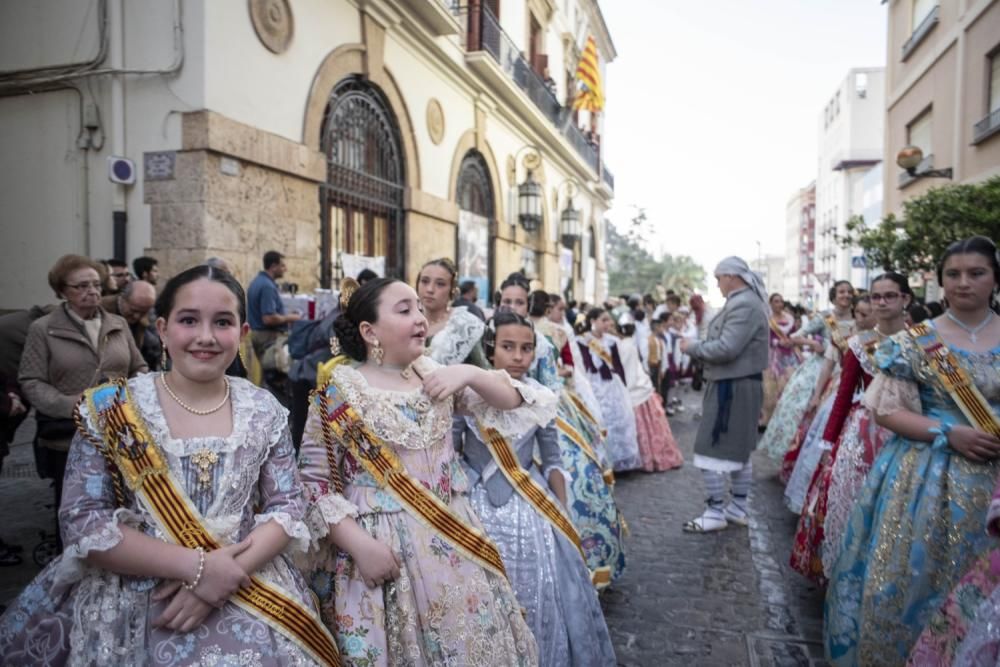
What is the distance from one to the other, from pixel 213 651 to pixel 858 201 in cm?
4625

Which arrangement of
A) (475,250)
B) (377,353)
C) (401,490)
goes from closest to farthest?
(401,490)
(377,353)
(475,250)

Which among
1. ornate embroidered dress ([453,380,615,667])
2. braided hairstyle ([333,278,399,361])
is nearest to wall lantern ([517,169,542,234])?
ornate embroidered dress ([453,380,615,667])

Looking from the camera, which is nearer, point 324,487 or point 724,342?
point 324,487

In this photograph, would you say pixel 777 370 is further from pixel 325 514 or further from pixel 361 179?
pixel 325 514

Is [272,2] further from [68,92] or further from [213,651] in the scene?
[213,651]

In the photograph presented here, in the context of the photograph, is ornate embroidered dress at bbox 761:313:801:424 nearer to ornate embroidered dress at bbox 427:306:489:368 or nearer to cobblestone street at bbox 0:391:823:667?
cobblestone street at bbox 0:391:823:667

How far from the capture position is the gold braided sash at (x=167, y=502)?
1.76 metres

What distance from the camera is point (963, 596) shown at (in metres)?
2.28

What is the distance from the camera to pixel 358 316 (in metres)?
2.34

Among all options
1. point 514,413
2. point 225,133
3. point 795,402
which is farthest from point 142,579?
point 795,402

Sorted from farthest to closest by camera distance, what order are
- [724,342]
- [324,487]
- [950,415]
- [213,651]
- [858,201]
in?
[858,201]
[724,342]
[950,415]
[324,487]
[213,651]

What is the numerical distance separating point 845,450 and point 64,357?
14.0 feet

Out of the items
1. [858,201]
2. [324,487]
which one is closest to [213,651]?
[324,487]

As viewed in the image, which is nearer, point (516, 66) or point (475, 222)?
point (475, 222)
